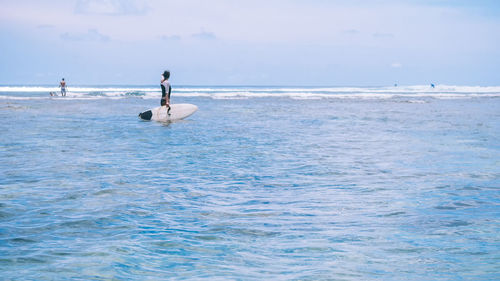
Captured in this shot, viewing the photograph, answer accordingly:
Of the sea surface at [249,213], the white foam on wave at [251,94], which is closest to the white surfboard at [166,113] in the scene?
the sea surface at [249,213]

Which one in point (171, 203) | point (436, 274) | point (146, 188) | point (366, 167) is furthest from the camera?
point (366, 167)

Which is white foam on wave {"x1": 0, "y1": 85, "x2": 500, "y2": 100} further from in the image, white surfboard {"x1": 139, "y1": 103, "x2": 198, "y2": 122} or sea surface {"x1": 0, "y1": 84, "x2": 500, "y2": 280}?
sea surface {"x1": 0, "y1": 84, "x2": 500, "y2": 280}

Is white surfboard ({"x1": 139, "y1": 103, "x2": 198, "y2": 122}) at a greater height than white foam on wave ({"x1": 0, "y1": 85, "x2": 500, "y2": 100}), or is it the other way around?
white foam on wave ({"x1": 0, "y1": 85, "x2": 500, "y2": 100})

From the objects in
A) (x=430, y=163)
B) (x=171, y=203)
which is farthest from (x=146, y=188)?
(x=430, y=163)

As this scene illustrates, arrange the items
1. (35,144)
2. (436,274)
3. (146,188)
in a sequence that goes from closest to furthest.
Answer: (436,274) < (146,188) < (35,144)

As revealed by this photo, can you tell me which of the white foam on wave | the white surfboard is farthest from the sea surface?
the white foam on wave

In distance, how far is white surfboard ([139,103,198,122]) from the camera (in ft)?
72.5

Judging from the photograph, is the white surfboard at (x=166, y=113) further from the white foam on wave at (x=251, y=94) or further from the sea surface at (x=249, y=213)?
the white foam on wave at (x=251, y=94)

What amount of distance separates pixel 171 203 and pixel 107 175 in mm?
2520

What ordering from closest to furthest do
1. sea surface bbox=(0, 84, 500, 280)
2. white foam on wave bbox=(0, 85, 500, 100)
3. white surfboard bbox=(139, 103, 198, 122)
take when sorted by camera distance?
1. sea surface bbox=(0, 84, 500, 280)
2. white surfboard bbox=(139, 103, 198, 122)
3. white foam on wave bbox=(0, 85, 500, 100)

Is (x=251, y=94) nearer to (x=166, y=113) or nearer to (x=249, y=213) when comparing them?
(x=166, y=113)

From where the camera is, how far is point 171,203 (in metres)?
6.81

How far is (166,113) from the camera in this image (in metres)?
22.2

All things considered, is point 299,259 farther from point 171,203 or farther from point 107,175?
point 107,175
